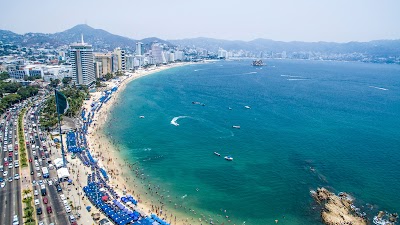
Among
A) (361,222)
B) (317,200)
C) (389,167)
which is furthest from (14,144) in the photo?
(389,167)

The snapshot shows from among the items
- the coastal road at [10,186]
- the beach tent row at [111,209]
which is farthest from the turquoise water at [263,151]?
the coastal road at [10,186]

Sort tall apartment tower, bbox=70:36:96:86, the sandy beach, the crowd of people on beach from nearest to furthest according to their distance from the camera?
1. the crowd of people on beach
2. the sandy beach
3. tall apartment tower, bbox=70:36:96:86

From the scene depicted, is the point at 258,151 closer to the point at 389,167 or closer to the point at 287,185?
the point at 287,185

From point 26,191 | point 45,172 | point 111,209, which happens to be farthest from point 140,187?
point 26,191


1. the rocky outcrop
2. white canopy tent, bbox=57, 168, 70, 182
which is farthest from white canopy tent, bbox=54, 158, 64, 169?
the rocky outcrop

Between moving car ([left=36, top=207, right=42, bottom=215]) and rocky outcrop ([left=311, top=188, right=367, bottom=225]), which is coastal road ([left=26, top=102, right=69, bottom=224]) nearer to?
moving car ([left=36, top=207, right=42, bottom=215])

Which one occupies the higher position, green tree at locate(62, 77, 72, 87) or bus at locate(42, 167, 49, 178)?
green tree at locate(62, 77, 72, 87)
